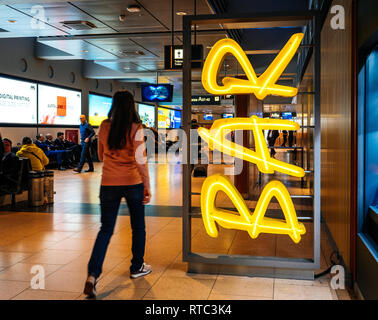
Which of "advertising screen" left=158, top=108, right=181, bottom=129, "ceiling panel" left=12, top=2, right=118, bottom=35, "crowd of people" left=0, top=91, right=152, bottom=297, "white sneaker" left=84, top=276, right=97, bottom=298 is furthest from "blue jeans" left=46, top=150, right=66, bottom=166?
"advertising screen" left=158, top=108, right=181, bottom=129

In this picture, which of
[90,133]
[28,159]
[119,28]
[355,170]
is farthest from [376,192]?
[90,133]

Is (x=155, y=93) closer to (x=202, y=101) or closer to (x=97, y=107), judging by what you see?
(x=202, y=101)

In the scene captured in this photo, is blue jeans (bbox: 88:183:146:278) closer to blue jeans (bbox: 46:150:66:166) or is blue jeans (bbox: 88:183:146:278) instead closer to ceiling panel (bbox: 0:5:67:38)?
ceiling panel (bbox: 0:5:67:38)

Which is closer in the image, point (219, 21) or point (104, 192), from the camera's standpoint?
point (104, 192)

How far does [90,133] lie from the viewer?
14008 mm

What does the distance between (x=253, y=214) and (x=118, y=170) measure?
127 centimetres

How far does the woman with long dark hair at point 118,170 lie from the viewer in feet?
11.6

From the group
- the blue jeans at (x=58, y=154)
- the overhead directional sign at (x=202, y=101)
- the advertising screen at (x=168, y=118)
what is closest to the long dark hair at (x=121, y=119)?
the blue jeans at (x=58, y=154)

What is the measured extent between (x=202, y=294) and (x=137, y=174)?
1118mm

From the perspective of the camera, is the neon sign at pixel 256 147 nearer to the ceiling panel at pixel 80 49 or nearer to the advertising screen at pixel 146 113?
the ceiling panel at pixel 80 49

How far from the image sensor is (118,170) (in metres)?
3.57

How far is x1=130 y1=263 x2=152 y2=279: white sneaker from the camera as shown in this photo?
391 cm

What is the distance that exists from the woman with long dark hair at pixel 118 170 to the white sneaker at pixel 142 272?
1.51 ft

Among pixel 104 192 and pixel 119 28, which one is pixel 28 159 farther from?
pixel 104 192
